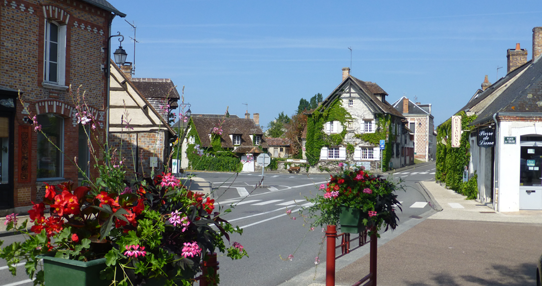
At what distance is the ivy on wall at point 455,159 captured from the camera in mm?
20469

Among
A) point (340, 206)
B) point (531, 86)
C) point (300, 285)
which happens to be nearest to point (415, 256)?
point (300, 285)

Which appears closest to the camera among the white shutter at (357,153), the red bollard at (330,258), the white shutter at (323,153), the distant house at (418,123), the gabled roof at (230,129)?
the red bollard at (330,258)

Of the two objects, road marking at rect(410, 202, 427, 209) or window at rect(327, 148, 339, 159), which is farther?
window at rect(327, 148, 339, 159)

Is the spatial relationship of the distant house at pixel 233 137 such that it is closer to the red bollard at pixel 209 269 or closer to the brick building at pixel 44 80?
the brick building at pixel 44 80

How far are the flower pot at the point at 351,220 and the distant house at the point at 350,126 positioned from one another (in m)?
42.0

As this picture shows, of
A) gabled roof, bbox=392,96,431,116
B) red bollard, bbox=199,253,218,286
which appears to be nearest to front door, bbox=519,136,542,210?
red bollard, bbox=199,253,218,286

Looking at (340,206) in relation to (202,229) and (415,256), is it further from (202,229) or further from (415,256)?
(415,256)

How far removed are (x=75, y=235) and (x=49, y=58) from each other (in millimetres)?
13583

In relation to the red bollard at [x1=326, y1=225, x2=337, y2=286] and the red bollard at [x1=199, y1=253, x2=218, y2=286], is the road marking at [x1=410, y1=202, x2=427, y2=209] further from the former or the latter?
the red bollard at [x1=199, y1=253, x2=218, y2=286]

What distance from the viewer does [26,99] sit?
1325cm

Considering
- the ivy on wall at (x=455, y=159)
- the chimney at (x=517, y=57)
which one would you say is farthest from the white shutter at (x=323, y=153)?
the chimney at (x=517, y=57)

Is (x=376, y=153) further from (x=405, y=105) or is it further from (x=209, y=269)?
(x=209, y=269)

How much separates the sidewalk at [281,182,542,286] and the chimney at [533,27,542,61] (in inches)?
406

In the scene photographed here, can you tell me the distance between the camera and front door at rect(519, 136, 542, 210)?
15.4 m
